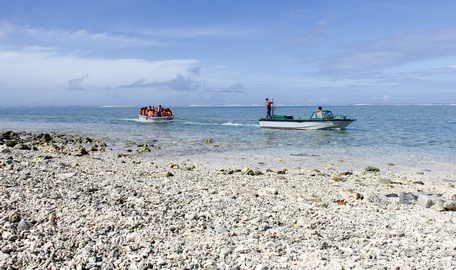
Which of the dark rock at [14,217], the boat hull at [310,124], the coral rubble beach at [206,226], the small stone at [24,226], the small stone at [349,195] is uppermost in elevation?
the boat hull at [310,124]

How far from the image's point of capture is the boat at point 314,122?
35.9 metres

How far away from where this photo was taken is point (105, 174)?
1195 cm

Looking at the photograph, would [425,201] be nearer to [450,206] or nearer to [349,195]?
[450,206]

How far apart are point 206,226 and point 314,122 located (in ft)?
99.5

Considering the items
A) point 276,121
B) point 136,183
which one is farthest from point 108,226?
point 276,121

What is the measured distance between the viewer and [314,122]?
35969mm

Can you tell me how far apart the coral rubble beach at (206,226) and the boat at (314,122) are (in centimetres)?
2498

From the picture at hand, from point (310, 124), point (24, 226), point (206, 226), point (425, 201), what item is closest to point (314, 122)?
point (310, 124)

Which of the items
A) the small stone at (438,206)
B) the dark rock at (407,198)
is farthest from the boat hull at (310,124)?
the small stone at (438,206)

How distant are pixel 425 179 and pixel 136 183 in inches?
402

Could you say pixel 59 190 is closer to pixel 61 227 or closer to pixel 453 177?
pixel 61 227

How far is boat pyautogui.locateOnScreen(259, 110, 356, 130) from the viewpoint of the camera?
118ft

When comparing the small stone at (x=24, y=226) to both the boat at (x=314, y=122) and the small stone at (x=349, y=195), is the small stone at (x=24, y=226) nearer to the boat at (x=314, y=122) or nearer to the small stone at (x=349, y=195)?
the small stone at (x=349, y=195)

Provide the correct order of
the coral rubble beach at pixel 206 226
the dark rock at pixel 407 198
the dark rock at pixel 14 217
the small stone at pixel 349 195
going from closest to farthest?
the coral rubble beach at pixel 206 226
the dark rock at pixel 14 217
the dark rock at pixel 407 198
the small stone at pixel 349 195
